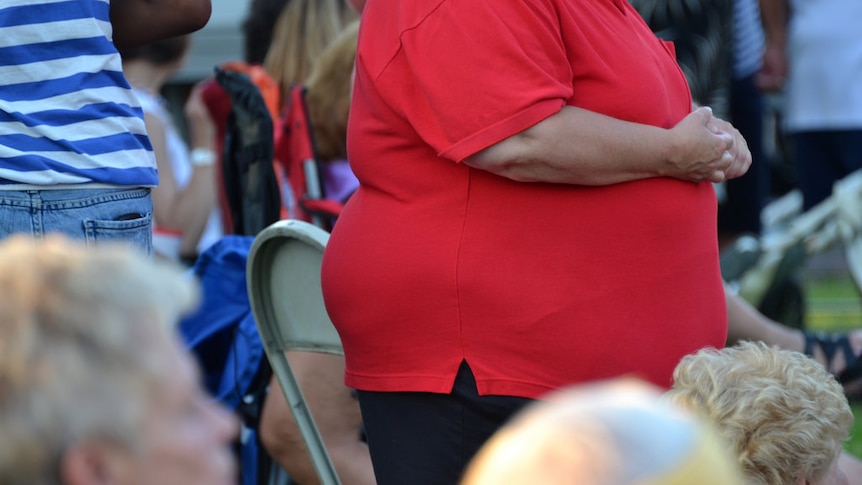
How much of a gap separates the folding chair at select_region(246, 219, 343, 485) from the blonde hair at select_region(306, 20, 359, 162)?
1.07 m

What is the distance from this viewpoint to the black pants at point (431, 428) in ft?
6.90

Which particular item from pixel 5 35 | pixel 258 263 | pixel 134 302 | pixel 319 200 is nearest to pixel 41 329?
pixel 134 302

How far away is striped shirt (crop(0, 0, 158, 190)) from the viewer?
2141 mm

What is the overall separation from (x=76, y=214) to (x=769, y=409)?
122 cm

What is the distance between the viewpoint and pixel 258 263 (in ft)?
8.89

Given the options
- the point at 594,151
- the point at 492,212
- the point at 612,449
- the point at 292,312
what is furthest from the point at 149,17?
the point at 612,449

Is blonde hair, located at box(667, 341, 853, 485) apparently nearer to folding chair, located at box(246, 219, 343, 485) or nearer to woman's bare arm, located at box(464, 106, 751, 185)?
woman's bare arm, located at box(464, 106, 751, 185)

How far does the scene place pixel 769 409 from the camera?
1838 millimetres

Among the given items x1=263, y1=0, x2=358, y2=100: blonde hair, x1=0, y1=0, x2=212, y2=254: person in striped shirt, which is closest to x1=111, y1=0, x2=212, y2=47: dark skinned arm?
x1=0, y1=0, x2=212, y2=254: person in striped shirt

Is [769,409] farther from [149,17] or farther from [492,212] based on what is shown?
[149,17]

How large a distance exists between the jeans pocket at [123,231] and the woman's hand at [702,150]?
3.16 ft

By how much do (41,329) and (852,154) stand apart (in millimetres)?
4568

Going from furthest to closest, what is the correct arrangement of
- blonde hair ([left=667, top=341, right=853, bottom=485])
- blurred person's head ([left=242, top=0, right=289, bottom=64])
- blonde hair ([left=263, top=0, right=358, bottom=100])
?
blurred person's head ([left=242, top=0, right=289, bottom=64]) < blonde hair ([left=263, top=0, right=358, bottom=100]) < blonde hair ([left=667, top=341, right=853, bottom=485])

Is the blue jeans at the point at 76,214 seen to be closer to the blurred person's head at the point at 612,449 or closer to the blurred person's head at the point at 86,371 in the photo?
the blurred person's head at the point at 86,371
